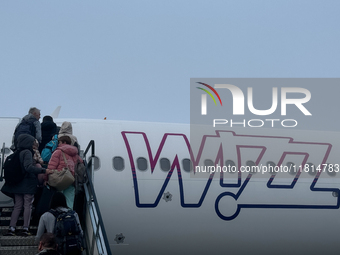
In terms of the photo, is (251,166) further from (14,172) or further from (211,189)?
(14,172)

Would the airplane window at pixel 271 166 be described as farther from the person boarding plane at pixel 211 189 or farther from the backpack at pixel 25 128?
the backpack at pixel 25 128

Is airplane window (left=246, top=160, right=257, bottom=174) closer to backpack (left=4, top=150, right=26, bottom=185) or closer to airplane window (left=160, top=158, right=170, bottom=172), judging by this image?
airplane window (left=160, top=158, right=170, bottom=172)

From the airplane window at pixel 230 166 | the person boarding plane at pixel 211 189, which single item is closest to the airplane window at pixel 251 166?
the person boarding plane at pixel 211 189

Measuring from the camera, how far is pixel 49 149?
9.83 meters

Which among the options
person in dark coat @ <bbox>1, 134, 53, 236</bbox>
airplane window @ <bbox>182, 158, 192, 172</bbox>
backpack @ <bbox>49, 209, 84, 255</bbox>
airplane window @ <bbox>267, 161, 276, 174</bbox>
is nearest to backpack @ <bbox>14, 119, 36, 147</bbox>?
person in dark coat @ <bbox>1, 134, 53, 236</bbox>

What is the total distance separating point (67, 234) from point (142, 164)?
14.1 ft

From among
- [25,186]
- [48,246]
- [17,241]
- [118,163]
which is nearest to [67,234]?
[48,246]

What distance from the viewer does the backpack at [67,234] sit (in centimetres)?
698

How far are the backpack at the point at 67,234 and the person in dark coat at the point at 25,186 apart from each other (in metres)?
1.58

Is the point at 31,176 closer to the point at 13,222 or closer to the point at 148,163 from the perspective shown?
the point at 13,222

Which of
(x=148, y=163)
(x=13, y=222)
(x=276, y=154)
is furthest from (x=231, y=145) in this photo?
(x=13, y=222)

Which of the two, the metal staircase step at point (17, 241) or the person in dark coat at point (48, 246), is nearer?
the person in dark coat at point (48, 246)

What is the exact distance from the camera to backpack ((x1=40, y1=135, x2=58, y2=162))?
383 inches

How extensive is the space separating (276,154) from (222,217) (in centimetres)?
235
